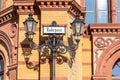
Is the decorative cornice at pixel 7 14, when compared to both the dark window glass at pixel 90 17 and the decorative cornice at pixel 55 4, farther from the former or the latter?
the dark window glass at pixel 90 17

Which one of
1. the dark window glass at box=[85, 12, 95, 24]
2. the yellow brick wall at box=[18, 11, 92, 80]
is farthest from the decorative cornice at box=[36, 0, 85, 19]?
the dark window glass at box=[85, 12, 95, 24]

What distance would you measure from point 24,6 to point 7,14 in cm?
107

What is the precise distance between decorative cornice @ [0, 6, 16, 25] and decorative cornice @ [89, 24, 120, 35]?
2959 mm

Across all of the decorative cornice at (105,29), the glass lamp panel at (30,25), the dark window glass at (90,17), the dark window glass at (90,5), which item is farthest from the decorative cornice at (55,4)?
the dark window glass at (90,5)

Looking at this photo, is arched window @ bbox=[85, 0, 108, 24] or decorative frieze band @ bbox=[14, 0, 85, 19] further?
arched window @ bbox=[85, 0, 108, 24]

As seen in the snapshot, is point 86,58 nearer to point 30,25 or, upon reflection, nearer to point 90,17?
point 90,17

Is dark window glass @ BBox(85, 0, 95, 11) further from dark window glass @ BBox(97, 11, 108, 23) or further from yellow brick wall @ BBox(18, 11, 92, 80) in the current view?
yellow brick wall @ BBox(18, 11, 92, 80)

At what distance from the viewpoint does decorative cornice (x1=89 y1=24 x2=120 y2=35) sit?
55.9 feet

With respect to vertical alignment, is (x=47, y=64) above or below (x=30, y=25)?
below

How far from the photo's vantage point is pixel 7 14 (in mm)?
16781

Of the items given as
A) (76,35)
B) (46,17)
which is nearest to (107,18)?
(46,17)

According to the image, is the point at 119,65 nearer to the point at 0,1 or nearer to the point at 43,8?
the point at 43,8

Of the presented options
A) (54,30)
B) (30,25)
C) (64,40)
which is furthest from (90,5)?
(30,25)

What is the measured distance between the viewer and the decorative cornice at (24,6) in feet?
52.3
